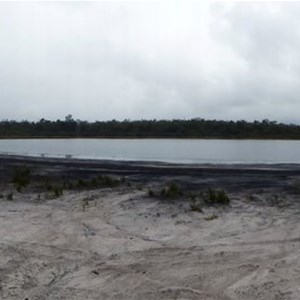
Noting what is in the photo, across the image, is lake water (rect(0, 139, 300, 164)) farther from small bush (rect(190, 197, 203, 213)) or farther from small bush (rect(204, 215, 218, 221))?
small bush (rect(204, 215, 218, 221))

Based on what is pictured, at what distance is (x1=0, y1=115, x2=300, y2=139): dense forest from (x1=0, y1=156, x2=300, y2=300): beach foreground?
99953mm

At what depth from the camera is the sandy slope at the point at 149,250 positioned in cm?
700

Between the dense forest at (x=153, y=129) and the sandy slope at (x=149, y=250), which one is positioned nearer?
the sandy slope at (x=149, y=250)

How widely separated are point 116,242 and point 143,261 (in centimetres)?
140

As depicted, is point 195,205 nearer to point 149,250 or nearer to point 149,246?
point 149,246

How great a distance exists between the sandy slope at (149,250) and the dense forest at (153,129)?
102 metres

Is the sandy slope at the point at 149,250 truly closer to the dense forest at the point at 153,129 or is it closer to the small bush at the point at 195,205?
the small bush at the point at 195,205

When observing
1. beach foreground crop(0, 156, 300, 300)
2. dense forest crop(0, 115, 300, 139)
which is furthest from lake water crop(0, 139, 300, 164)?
dense forest crop(0, 115, 300, 139)

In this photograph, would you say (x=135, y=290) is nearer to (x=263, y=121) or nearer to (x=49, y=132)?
(x=263, y=121)

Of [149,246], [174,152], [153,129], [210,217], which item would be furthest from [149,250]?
[153,129]

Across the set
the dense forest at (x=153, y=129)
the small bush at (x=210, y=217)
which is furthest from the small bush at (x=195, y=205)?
the dense forest at (x=153, y=129)

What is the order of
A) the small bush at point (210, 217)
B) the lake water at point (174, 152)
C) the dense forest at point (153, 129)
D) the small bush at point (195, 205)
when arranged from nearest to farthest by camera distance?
the small bush at point (210, 217) < the small bush at point (195, 205) < the lake water at point (174, 152) < the dense forest at point (153, 129)

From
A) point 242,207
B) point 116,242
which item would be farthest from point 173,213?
point 116,242

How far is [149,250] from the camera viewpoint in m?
8.93
